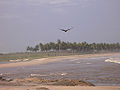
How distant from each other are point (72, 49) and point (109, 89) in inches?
5701

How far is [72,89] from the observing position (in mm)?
11766

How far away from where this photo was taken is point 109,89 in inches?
479

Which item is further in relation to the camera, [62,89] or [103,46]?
[103,46]

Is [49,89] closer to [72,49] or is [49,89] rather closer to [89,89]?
[89,89]

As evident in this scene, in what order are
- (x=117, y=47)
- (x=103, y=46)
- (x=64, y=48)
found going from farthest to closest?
1. (x=117, y=47)
2. (x=103, y=46)
3. (x=64, y=48)

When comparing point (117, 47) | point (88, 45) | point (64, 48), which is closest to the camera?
point (64, 48)

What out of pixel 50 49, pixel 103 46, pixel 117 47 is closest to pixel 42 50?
pixel 50 49

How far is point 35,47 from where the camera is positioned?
159 metres

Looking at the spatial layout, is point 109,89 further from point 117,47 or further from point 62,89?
point 117,47

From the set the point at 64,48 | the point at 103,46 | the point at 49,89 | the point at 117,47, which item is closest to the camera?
the point at 49,89

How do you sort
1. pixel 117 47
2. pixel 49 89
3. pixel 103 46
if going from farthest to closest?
1. pixel 117 47
2. pixel 103 46
3. pixel 49 89

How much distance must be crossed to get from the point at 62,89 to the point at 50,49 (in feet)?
455

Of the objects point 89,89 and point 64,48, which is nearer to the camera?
point 89,89

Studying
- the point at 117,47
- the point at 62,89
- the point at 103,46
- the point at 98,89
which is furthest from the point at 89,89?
the point at 117,47
